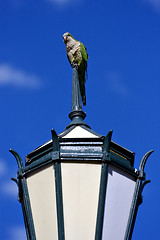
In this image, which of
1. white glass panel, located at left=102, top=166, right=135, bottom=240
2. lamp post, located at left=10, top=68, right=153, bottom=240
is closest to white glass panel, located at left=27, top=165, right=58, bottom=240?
lamp post, located at left=10, top=68, right=153, bottom=240

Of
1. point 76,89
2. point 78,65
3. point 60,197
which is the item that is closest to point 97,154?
point 60,197

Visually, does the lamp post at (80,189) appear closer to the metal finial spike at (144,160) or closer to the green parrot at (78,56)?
the metal finial spike at (144,160)

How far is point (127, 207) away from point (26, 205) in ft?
2.30

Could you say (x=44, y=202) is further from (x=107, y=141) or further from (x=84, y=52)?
(x=84, y=52)

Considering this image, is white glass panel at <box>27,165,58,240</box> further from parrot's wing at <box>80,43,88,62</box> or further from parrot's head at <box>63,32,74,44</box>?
parrot's head at <box>63,32,74,44</box>

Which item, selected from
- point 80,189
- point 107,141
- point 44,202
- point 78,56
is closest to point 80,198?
point 80,189

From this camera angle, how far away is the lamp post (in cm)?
344

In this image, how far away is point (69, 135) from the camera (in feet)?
13.2

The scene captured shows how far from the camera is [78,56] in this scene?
499cm

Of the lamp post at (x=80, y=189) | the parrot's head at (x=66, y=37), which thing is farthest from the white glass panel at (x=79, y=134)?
the parrot's head at (x=66, y=37)

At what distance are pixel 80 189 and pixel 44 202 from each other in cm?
26

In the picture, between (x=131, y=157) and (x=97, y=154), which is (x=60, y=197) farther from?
(x=131, y=157)

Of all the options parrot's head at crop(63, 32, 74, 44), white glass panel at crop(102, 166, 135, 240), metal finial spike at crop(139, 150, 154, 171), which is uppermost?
parrot's head at crop(63, 32, 74, 44)

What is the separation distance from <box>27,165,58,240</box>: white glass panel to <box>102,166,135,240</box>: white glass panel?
13.7 inches
